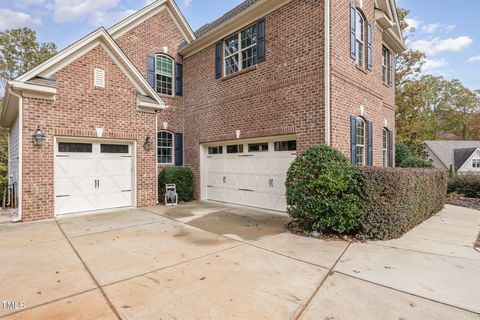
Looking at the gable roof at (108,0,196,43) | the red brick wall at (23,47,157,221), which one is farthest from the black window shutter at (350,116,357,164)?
the gable roof at (108,0,196,43)

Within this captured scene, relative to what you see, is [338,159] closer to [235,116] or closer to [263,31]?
[235,116]

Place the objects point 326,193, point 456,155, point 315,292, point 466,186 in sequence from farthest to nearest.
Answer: point 456,155 < point 466,186 < point 326,193 < point 315,292

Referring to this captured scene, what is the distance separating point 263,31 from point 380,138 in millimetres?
6181

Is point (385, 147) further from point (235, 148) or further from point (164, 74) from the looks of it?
point (164, 74)

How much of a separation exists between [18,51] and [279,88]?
19.6m

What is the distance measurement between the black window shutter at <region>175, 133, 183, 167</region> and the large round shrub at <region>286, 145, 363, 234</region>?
6.89 m

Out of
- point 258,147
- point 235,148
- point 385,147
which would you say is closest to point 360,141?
Result: point 385,147

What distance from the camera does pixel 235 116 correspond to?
9.71 metres

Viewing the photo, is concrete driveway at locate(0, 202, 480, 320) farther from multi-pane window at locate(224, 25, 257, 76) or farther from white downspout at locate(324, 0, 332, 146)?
multi-pane window at locate(224, 25, 257, 76)

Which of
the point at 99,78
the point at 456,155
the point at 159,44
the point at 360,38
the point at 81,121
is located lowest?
the point at 456,155

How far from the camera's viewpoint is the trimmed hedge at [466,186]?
43.9ft

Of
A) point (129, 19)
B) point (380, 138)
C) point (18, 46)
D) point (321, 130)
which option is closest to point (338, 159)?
point (321, 130)

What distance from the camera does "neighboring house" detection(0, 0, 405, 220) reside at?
7.47 meters

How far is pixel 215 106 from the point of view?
10594 mm
